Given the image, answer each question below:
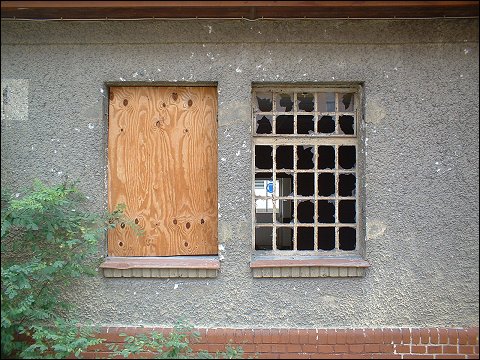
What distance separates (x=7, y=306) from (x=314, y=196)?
9.77ft

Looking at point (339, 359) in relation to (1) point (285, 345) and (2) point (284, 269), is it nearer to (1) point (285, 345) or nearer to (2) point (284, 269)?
(1) point (285, 345)

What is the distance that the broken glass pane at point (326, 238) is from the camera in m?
5.23

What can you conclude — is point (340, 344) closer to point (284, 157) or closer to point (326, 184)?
point (326, 184)

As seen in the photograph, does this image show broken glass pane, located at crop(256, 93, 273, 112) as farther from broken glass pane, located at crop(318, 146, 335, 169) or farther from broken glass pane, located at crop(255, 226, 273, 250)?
broken glass pane, located at crop(255, 226, 273, 250)

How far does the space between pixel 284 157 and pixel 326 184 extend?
0.50 m

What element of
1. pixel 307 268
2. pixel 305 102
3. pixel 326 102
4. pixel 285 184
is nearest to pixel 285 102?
pixel 305 102

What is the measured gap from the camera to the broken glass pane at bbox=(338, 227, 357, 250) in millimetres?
5242

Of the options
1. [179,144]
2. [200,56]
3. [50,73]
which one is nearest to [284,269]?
[179,144]

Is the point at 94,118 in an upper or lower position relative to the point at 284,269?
upper

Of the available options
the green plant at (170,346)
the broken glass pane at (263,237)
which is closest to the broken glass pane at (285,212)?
the broken glass pane at (263,237)

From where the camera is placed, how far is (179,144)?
519 cm

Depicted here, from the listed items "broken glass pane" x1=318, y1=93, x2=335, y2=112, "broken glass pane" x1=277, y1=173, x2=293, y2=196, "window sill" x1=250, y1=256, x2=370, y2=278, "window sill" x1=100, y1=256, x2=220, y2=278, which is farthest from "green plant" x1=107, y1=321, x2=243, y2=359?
"broken glass pane" x1=318, y1=93, x2=335, y2=112

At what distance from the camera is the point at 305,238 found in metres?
5.25

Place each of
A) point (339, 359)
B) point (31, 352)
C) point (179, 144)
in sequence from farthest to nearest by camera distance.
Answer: point (179, 144)
point (339, 359)
point (31, 352)
